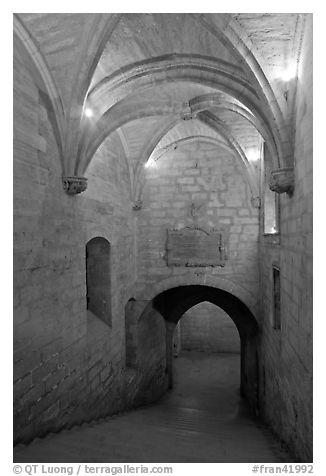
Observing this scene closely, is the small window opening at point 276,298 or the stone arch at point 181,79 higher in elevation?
the stone arch at point 181,79

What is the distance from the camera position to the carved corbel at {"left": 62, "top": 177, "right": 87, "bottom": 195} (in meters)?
4.16

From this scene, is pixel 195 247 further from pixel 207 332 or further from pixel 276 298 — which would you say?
pixel 207 332

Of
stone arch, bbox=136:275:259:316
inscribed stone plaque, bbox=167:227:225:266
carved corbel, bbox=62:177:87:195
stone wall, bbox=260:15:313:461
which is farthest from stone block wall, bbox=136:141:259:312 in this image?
carved corbel, bbox=62:177:87:195

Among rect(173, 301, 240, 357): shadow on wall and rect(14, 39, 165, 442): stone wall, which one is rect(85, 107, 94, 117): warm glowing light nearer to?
rect(14, 39, 165, 442): stone wall

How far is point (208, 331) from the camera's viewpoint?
1243 cm

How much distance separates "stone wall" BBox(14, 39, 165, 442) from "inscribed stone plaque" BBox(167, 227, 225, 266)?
1956 mm

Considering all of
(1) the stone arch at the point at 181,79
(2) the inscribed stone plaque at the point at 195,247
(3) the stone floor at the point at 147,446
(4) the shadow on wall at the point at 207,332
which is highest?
(1) the stone arch at the point at 181,79

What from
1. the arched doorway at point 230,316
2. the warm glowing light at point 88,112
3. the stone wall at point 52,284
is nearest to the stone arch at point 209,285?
the arched doorway at point 230,316

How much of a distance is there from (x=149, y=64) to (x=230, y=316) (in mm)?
7169

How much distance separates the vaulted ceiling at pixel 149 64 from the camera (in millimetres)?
3348

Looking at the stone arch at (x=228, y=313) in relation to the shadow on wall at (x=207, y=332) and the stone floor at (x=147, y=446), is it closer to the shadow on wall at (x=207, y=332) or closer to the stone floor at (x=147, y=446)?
the stone floor at (x=147, y=446)

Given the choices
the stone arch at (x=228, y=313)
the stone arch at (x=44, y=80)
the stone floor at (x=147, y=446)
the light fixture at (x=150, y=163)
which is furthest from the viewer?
the stone arch at (x=228, y=313)

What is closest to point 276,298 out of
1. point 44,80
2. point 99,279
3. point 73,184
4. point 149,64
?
point 99,279

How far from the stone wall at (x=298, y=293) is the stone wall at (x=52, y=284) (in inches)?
110
